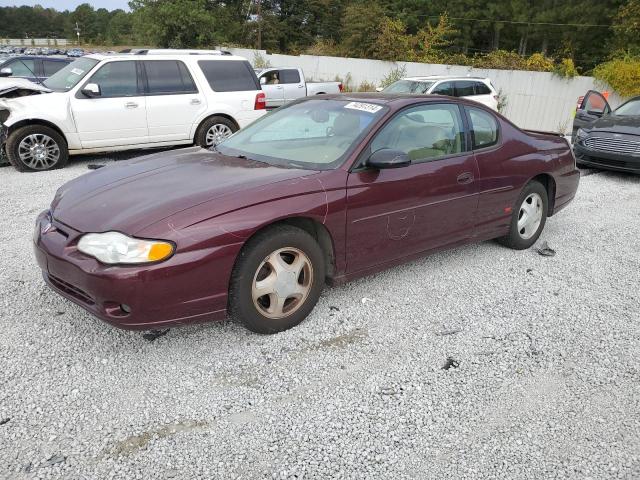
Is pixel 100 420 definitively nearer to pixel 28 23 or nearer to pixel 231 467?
pixel 231 467

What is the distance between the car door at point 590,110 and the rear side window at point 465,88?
3761 mm

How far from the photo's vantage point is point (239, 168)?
11.8ft

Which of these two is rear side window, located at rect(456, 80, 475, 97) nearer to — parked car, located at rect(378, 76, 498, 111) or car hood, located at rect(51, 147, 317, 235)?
parked car, located at rect(378, 76, 498, 111)

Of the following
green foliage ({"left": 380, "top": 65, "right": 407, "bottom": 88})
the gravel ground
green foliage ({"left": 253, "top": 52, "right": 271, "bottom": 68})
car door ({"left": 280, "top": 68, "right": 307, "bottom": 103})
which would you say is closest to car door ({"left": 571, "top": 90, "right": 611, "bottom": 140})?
the gravel ground

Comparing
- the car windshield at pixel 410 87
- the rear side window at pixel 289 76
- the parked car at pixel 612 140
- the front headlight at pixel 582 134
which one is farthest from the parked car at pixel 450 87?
the rear side window at pixel 289 76

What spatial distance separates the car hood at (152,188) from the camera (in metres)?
3.01

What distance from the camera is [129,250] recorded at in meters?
2.82

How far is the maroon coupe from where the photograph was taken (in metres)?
2.88

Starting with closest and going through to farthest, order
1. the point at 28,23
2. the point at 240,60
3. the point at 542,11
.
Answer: the point at 240,60 → the point at 542,11 → the point at 28,23

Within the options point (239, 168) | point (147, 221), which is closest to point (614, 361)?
point (239, 168)

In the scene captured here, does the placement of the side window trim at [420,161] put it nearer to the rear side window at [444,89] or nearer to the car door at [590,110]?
the car door at [590,110]

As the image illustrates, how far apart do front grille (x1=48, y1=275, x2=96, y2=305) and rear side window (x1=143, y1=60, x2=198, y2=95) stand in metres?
5.95

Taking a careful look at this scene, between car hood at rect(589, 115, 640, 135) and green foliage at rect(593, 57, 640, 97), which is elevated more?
green foliage at rect(593, 57, 640, 97)

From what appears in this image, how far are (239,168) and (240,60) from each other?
6.55m
